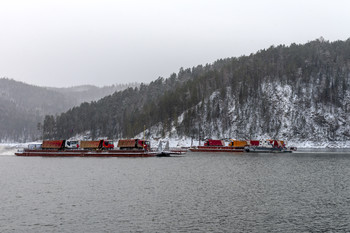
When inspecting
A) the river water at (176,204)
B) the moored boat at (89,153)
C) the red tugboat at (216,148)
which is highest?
the red tugboat at (216,148)

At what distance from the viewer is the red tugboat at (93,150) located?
121125 mm

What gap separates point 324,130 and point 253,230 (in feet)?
602

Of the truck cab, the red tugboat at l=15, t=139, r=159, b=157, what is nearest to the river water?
the red tugboat at l=15, t=139, r=159, b=157

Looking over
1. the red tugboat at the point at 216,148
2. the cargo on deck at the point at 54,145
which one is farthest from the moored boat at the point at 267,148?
the cargo on deck at the point at 54,145

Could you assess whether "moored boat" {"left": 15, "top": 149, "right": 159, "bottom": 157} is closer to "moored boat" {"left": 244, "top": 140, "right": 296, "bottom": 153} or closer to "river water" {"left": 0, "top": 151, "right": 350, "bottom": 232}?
"moored boat" {"left": 244, "top": 140, "right": 296, "bottom": 153}

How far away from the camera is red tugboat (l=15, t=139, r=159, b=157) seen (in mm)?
121125

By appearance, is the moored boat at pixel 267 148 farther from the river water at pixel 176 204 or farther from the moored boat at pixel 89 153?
the river water at pixel 176 204

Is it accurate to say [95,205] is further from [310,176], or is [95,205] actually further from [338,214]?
[310,176]

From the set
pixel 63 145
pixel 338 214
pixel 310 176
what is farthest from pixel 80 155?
pixel 338 214

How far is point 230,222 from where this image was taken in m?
32.2

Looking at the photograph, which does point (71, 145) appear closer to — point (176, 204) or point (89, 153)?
point (89, 153)

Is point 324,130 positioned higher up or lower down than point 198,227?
higher up

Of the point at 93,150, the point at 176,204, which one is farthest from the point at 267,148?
the point at 176,204

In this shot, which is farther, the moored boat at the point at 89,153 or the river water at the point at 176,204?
the moored boat at the point at 89,153
